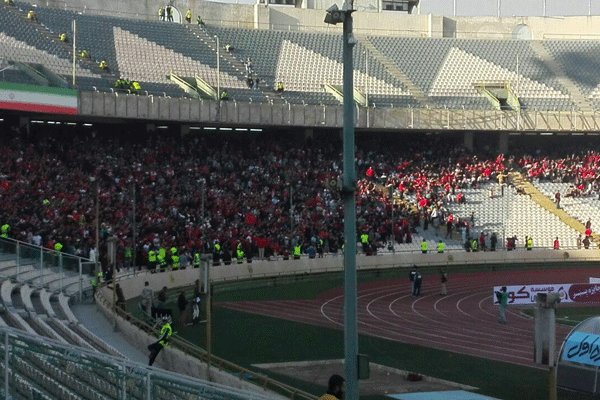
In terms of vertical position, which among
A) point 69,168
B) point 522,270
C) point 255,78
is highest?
point 255,78

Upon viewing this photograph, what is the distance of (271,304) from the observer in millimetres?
36781

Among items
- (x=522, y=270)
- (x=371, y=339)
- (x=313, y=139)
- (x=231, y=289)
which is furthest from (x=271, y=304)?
(x=313, y=139)

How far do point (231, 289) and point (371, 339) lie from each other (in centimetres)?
1179

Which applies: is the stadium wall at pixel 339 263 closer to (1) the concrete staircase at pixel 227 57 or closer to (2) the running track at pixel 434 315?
(2) the running track at pixel 434 315

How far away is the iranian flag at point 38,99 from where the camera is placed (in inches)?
1747

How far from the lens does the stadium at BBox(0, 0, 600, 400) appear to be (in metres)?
23.5

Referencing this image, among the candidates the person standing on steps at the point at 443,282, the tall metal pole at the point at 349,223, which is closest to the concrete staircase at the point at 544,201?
the person standing on steps at the point at 443,282

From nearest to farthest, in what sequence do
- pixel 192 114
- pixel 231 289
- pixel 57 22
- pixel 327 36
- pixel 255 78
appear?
pixel 231 289 < pixel 192 114 < pixel 57 22 < pixel 255 78 < pixel 327 36

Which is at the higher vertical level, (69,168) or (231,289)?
(69,168)

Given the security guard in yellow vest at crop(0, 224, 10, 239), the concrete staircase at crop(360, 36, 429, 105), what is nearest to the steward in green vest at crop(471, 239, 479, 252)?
the concrete staircase at crop(360, 36, 429, 105)

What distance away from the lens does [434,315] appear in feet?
114

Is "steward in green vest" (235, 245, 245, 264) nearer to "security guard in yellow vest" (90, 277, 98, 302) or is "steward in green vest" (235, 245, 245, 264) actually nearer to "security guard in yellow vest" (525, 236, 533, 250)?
"security guard in yellow vest" (90, 277, 98, 302)

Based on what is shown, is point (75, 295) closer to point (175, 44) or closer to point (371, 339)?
point (371, 339)

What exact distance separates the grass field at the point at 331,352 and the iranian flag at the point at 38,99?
44.6 feet
